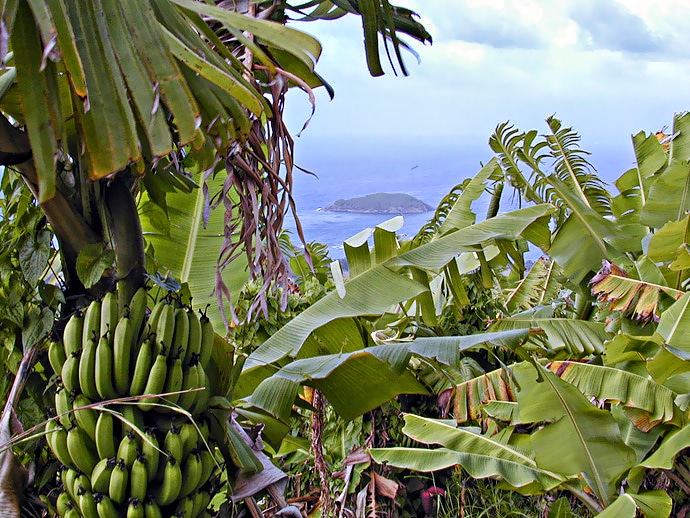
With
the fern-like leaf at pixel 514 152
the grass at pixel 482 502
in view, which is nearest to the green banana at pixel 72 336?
the grass at pixel 482 502

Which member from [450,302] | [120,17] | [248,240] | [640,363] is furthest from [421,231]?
[120,17]

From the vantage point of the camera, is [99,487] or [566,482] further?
[566,482]

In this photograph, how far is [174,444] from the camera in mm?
1125

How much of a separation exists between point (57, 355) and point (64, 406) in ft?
0.36

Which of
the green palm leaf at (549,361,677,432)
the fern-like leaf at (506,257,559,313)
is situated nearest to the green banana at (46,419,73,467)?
the green palm leaf at (549,361,677,432)

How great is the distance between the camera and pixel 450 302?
8.94 feet

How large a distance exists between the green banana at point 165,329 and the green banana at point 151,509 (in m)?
0.27

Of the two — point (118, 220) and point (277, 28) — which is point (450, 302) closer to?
point (118, 220)

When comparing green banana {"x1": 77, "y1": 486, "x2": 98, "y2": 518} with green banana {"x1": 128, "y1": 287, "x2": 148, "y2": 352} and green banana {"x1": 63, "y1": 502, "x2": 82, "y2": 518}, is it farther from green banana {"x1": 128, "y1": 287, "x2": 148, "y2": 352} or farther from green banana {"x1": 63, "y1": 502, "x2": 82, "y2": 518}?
green banana {"x1": 128, "y1": 287, "x2": 148, "y2": 352}

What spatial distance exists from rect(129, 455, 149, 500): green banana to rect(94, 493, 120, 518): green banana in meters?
0.04

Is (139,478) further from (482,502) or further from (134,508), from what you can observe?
(482,502)

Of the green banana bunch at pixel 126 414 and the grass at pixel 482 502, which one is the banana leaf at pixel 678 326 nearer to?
the grass at pixel 482 502

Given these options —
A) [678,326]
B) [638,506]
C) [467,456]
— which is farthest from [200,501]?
[678,326]

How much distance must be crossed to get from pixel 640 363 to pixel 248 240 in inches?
63.5
